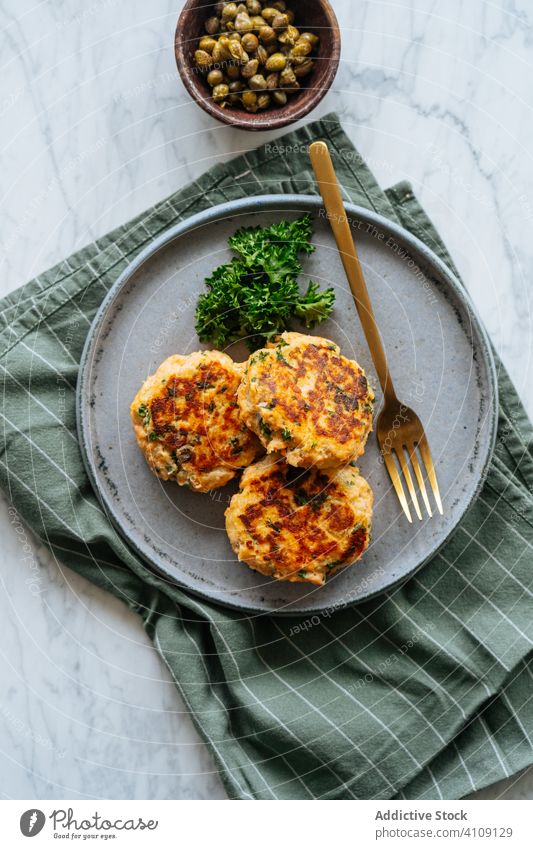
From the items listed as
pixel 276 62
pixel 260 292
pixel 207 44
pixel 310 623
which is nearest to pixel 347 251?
pixel 260 292

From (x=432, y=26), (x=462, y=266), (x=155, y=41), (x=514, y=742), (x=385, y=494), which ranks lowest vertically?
(x=514, y=742)

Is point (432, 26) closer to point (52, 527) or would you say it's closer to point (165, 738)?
point (52, 527)

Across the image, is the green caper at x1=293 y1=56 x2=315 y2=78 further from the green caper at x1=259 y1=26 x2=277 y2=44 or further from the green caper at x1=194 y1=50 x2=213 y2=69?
the green caper at x1=194 y1=50 x2=213 y2=69

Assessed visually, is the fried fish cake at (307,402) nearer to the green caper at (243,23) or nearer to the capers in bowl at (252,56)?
the capers in bowl at (252,56)

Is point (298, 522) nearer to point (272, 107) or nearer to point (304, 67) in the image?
point (272, 107)

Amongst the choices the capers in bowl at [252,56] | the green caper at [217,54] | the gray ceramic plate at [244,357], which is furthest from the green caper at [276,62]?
Result: the gray ceramic plate at [244,357]
